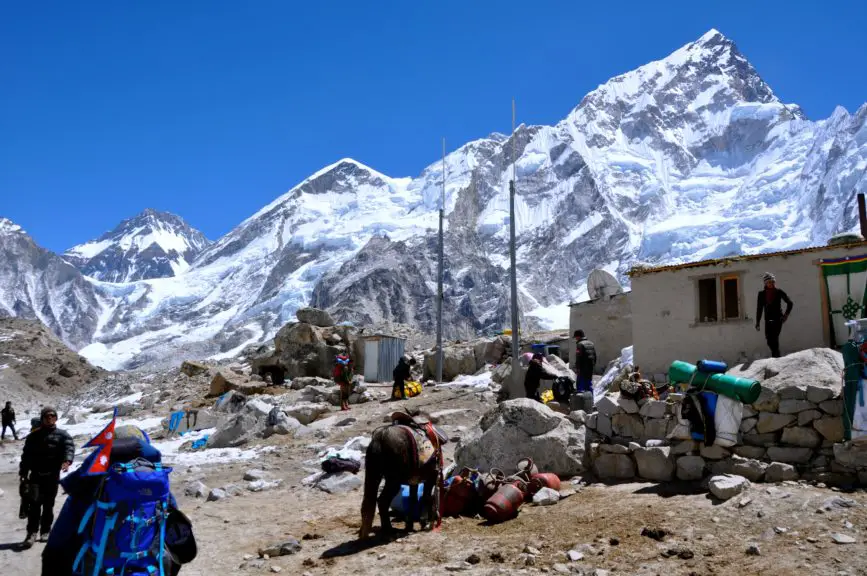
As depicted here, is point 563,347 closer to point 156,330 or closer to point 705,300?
point 705,300

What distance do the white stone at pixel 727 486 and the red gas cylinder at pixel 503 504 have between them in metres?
1.98

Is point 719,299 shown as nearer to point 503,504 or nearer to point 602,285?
point 503,504

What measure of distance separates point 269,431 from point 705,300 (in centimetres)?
950

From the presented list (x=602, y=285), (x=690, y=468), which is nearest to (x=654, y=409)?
(x=690, y=468)

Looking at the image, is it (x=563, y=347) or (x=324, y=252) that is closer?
(x=563, y=347)

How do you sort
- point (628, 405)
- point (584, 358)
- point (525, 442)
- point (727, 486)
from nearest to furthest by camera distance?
point (727, 486), point (628, 405), point (525, 442), point (584, 358)

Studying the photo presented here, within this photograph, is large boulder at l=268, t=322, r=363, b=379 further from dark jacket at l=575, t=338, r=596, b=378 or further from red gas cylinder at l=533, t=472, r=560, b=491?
red gas cylinder at l=533, t=472, r=560, b=491

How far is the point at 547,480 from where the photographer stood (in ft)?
28.3

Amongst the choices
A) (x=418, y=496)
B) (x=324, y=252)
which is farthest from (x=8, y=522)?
(x=324, y=252)

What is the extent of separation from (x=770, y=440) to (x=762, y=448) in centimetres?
13

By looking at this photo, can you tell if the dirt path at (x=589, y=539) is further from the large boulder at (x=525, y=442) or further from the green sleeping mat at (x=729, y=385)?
the green sleeping mat at (x=729, y=385)

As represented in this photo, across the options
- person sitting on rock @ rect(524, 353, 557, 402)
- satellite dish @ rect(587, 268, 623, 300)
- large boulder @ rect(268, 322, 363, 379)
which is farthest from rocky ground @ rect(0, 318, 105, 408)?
person sitting on rock @ rect(524, 353, 557, 402)

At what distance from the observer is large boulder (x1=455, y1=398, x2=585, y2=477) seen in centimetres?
948

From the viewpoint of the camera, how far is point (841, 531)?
19.5 feet
